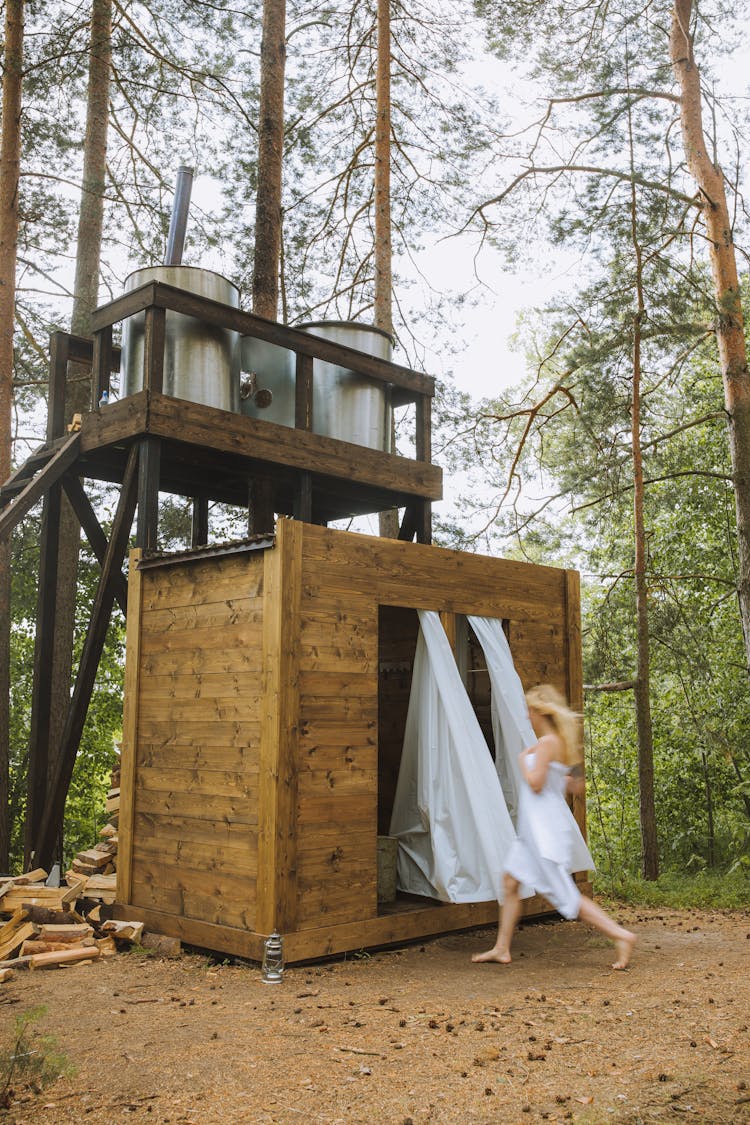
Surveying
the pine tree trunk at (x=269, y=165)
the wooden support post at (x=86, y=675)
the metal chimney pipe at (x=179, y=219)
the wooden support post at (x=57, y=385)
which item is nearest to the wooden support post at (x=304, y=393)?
the metal chimney pipe at (x=179, y=219)

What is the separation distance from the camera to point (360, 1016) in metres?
4.54

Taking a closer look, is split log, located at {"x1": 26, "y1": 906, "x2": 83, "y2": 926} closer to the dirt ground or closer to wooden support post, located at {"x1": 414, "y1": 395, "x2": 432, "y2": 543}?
the dirt ground

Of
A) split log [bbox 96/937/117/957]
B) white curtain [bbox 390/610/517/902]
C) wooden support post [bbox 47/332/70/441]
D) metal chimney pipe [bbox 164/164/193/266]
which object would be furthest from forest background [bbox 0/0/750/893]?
white curtain [bbox 390/610/517/902]

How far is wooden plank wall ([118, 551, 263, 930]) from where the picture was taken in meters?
5.76

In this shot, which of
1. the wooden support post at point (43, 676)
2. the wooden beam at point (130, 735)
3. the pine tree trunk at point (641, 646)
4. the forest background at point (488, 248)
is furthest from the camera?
the forest background at point (488, 248)

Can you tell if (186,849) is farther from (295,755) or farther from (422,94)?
(422,94)

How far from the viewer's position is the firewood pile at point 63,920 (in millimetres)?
5816

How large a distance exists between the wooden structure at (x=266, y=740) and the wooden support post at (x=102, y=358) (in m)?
1.60

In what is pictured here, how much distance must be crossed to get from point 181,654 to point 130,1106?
10.9ft

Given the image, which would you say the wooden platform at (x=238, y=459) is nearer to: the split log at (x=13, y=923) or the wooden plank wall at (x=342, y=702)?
the wooden plank wall at (x=342, y=702)

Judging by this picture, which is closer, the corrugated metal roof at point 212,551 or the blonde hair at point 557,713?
the blonde hair at point 557,713

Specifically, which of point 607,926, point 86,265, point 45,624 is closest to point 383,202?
point 86,265

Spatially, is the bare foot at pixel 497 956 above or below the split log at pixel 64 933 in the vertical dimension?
below

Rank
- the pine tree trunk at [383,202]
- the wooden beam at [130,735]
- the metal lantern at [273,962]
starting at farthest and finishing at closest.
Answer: the pine tree trunk at [383,202], the wooden beam at [130,735], the metal lantern at [273,962]
